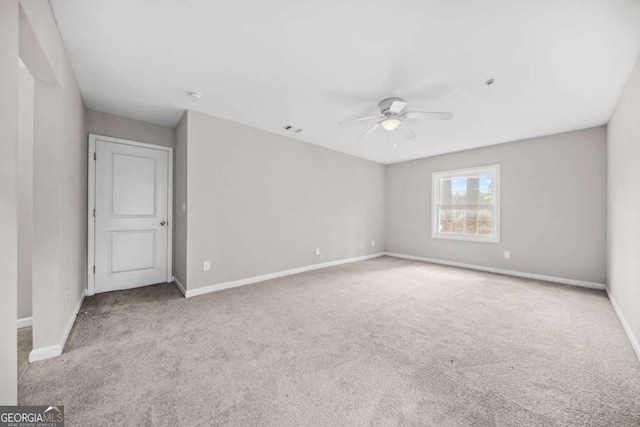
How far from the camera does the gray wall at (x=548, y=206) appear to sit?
12.5 feet

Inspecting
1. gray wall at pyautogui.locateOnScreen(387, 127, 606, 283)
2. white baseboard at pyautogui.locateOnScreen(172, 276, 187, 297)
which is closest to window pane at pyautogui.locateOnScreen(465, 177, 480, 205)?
gray wall at pyautogui.locateOnScreen(387, 127, 606, 283)

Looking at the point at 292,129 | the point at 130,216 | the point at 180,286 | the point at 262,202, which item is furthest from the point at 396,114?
the point at 130,216

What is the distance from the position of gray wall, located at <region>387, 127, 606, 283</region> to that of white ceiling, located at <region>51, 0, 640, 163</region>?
74cm

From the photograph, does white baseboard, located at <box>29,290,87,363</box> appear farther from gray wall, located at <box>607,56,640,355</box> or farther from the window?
the window

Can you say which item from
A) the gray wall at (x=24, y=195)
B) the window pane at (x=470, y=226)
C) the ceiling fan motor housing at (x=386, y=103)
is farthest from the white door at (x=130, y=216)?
the window pane at (x=470, y=226)

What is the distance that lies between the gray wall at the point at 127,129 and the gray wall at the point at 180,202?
0.72 ft

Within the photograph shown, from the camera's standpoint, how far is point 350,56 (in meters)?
2.16

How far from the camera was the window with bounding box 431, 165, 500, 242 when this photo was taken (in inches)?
189

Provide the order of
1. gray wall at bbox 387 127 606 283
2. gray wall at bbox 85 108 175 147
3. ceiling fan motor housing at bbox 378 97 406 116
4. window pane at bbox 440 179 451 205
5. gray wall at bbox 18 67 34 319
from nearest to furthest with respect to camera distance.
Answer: gray wall at bbox 18 67 34 319
ceiling fan motor housing at bbox 378 97 406 116
gray wall at bbox 85 108 175 147
gray wall at bbox 387 127 606 283
window pane at bbox 440 179 451 205

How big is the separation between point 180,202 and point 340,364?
9.81 feet

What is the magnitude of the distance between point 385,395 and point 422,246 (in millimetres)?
4733

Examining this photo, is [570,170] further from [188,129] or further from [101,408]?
[101,408]

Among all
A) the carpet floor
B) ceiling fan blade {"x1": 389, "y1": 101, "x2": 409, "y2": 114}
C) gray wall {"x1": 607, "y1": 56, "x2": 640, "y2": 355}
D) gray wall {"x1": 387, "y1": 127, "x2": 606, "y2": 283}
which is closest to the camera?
the carpet floor

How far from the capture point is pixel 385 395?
154 centimetres
